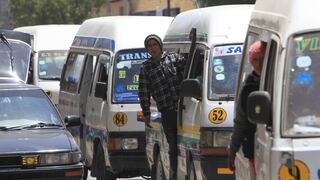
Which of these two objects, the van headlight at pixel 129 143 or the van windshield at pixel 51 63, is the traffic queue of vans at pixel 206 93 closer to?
the van headlight at pixel 129 143

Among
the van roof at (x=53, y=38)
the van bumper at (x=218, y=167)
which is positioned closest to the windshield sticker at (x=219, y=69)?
the van bumper at (x=218, y=167)

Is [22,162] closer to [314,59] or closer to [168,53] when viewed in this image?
[168,53]

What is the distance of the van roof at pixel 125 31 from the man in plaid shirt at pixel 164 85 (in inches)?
77.4

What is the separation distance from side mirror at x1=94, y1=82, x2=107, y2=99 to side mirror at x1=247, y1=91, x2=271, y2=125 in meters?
6.30

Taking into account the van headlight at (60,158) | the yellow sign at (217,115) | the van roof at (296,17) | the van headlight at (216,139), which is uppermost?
the van roof at (296,17)

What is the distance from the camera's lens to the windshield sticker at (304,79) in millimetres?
5480

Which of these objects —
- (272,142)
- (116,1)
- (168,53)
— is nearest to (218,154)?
(168,53)

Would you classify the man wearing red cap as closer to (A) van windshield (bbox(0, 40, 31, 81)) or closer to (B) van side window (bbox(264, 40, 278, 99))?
(B) van side window (bbox(264, 40, 278, 99))

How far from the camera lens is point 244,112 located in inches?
247

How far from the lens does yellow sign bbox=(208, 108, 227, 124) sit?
8336 millimetres

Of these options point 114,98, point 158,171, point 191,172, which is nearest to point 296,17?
point 191,172

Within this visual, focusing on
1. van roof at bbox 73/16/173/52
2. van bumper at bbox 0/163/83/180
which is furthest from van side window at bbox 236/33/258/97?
van roof at bbox 73/16/173/52

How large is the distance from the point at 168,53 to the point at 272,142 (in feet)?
15.7

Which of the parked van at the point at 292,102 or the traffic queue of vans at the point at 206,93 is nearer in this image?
the parked van at the point at 292,102
